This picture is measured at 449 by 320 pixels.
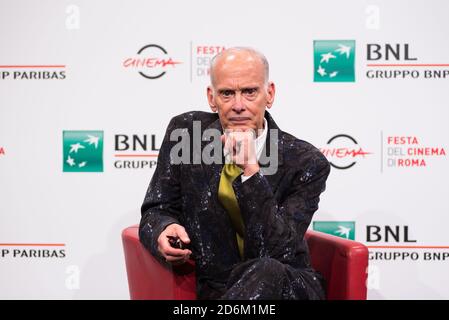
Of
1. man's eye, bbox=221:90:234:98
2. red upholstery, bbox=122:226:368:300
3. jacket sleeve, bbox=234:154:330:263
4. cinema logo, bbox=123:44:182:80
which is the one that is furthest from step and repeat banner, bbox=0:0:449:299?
jacket sleeve, bbox=234:154:330:263

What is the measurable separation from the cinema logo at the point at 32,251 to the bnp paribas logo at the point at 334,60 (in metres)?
1.54

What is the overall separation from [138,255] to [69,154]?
1.02 metres

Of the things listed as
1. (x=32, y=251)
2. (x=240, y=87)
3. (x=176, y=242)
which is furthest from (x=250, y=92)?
(x=32, y=251)

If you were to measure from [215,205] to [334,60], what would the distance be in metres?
1.20

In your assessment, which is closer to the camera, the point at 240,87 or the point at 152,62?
the point at 240,87

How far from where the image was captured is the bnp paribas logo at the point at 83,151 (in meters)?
2.74

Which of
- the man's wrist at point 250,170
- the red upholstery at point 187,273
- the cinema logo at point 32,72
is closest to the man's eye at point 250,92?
the man's wrist at point 250,170

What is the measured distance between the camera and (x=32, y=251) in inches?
109

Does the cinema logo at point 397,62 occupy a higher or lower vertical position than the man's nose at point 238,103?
higher

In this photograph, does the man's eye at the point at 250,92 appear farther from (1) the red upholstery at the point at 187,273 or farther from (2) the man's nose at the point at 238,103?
(1) the red upholstery at the point at 187,273

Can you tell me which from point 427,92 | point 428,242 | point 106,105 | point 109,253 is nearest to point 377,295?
point 428,242

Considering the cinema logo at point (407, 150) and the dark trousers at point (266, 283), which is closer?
the dark trousers at point (266, 283)

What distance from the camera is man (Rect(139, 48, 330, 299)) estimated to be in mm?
1639

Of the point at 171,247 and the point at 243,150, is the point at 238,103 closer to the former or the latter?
the point at 243,150
